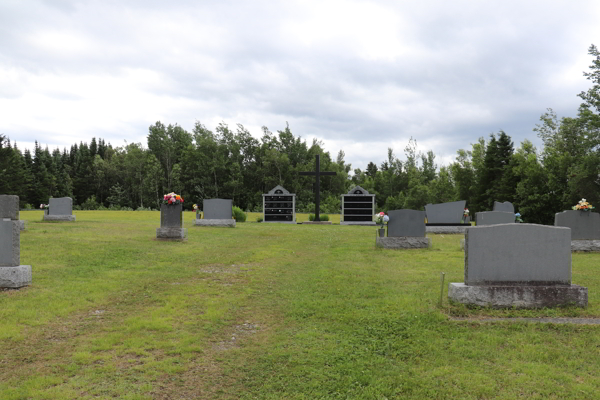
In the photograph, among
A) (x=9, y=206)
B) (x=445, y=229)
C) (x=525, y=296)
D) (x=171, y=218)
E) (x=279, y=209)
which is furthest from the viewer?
(x=279, y=209)

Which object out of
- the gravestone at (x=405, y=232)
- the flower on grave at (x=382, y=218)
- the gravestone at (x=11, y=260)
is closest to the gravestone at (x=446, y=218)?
the gravestone at (x=405, y=232)

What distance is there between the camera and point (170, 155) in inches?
2416

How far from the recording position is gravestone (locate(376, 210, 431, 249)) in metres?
→ 15.2

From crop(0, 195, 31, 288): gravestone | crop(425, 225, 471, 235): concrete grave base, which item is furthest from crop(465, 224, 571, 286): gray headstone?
crop(425, 225, 471, 235): concrete grave base

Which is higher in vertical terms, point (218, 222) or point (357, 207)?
point (357, 207)

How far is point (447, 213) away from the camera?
2186 cm

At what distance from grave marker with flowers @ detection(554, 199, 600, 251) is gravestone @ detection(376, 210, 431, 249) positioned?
4421mm

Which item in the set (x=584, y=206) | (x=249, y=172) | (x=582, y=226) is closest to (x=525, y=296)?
(x=584, y=206)

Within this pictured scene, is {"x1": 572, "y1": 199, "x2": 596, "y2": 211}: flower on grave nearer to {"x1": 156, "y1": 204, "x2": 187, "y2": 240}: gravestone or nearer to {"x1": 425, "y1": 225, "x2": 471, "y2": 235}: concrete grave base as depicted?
{"x1": 425, "y1": 225, "x2": 471, "y2": 235}: concrete grave base

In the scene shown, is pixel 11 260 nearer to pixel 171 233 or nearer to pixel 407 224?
pixel 171 233

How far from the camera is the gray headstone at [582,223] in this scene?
1441 centimetres

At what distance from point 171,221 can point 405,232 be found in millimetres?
8804

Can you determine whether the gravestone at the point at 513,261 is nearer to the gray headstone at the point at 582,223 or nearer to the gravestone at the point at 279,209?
the gray headstone at the point at 582,223

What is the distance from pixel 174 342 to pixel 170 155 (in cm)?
5907
